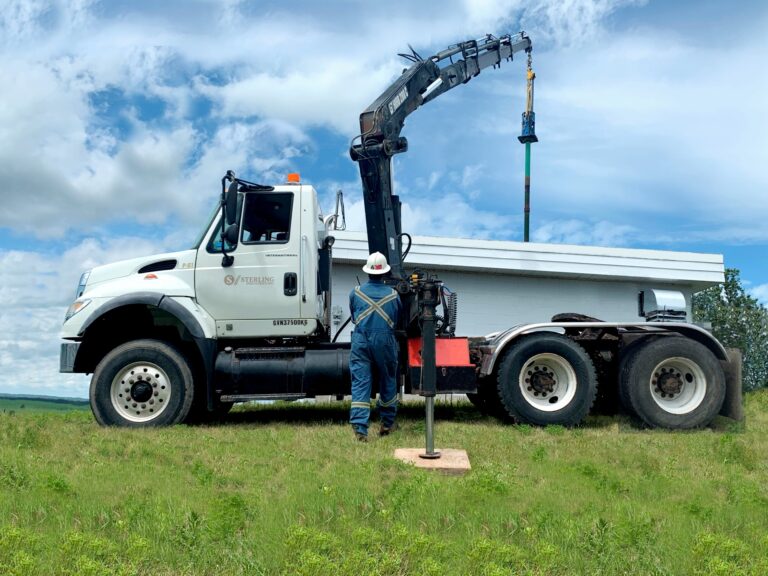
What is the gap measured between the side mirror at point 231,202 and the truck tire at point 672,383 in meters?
5.26

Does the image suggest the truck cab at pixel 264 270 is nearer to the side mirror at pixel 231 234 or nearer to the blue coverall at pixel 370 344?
the side mirror at pixel 231 234

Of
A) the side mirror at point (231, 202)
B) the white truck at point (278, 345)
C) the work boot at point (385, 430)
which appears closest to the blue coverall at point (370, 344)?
the work boot at point (385, 430)

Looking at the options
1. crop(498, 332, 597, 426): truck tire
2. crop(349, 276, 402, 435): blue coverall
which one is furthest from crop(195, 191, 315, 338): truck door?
crop(498, 332, 597, 426): truck tire

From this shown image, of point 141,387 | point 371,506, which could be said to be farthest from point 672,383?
point 141,387

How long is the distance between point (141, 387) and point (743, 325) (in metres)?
23.1

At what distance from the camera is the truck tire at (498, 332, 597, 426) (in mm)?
9164

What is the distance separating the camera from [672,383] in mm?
9539

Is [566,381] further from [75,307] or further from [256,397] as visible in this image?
[75,307]

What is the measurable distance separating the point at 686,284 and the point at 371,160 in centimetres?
1052

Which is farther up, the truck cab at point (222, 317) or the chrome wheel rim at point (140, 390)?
the truck cab at point (222, 317)

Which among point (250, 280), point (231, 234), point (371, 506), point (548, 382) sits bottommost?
point (371, 506)

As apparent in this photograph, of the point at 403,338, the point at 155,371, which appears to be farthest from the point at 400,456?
the point at 155,371

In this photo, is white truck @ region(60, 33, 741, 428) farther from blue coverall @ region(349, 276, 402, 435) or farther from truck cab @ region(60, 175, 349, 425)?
blue coverall @ region(349, 276, 402, 435)

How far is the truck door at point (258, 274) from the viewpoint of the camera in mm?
9352
